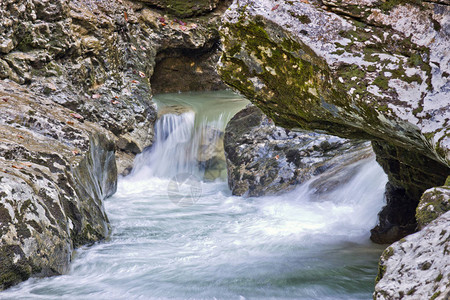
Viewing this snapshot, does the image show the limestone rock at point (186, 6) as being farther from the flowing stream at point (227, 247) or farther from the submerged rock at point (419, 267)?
the submerged rock at point (419, 267)

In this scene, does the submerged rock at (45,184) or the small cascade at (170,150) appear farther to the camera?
the small cascade at (170,150)

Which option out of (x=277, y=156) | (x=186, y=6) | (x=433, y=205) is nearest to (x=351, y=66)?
(x=433, y=205)

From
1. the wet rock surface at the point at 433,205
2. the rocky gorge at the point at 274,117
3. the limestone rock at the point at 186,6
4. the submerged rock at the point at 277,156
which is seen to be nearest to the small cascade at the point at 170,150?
the rocky gorge at the point at 274,117

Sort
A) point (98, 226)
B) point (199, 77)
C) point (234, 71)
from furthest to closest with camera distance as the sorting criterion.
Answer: point (199, 77), point (98, 226), point (234, 71)

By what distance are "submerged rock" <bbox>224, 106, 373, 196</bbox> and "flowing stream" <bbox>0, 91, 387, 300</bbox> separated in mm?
266

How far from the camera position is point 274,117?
4.38 meters

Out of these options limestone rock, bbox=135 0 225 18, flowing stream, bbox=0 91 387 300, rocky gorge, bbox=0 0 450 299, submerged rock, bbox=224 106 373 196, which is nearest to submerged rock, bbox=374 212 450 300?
rocky gorge, bbox=0 0 450 299

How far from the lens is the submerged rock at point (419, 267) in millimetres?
2041

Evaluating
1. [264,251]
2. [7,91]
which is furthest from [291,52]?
[7,91]

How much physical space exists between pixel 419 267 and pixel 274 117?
2.39 m

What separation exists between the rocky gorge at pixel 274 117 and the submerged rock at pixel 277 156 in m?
0.03

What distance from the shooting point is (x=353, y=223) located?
6.38m

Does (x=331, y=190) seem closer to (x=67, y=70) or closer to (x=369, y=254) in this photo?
(x=369, y=254)

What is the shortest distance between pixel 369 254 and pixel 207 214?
9.71 ft
